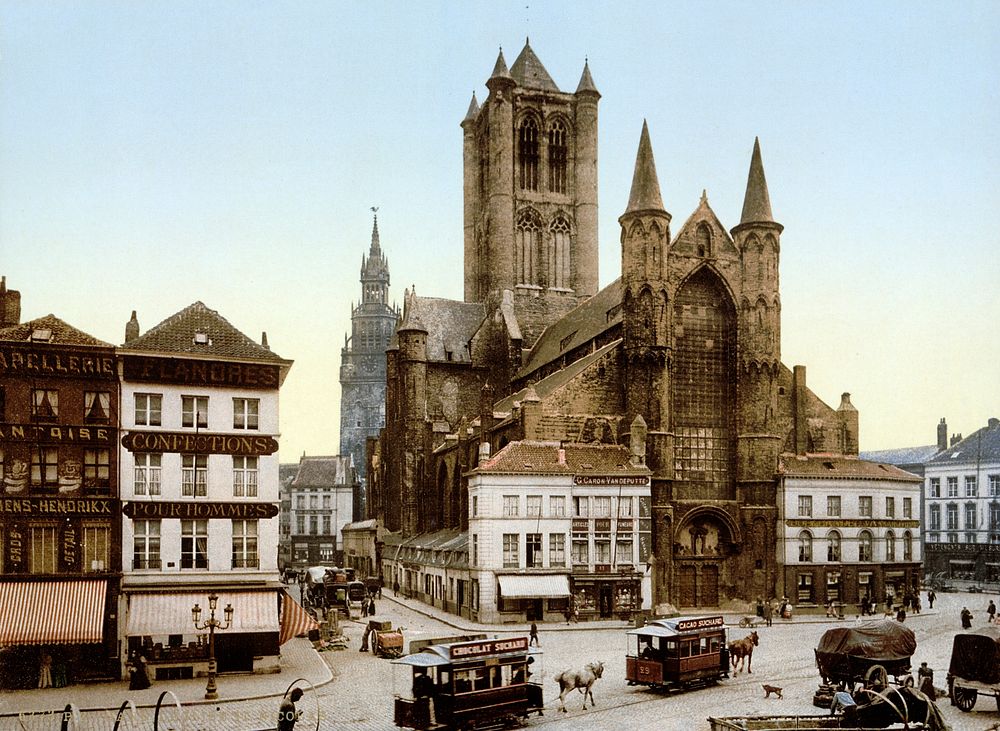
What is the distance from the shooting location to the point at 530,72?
9606 cm

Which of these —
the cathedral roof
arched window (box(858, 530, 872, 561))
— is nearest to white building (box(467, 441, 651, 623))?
arched window (box(858, 530, 872, 561))

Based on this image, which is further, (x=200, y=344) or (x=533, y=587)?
(x=533, y=587)

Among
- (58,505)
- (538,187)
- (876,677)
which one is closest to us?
(876,677)

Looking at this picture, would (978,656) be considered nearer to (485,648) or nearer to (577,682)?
(577,682)

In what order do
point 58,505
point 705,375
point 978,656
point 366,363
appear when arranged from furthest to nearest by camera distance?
point 366,363 → point 705,375 → point 58,505 → point 978,656

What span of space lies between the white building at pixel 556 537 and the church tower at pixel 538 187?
36574 millimetres

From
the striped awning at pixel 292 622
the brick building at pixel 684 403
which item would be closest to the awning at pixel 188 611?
the striped awning at pixel 292 622

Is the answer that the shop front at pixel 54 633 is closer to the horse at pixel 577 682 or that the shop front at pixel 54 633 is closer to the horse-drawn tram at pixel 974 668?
the horse at pixel 577 682

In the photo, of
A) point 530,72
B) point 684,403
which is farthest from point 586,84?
point 684,403

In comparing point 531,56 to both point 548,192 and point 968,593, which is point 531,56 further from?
point 968,593

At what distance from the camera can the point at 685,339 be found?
213 ft

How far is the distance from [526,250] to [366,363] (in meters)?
87.6

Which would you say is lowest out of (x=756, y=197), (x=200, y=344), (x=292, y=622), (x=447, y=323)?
(x=292, y=622)

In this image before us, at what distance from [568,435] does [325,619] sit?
1897 cm
